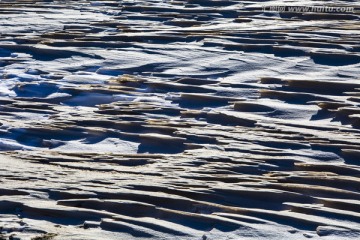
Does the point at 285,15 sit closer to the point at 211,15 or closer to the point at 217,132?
the point at 211,15

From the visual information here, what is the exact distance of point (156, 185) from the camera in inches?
188

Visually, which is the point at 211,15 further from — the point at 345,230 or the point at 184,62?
the point at 345,230

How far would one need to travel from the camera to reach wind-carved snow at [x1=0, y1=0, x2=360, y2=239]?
4.46 meters

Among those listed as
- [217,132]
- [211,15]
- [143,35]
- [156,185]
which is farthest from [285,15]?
[156,185]

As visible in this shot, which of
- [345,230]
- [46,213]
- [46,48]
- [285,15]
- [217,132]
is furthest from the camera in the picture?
[285,15]

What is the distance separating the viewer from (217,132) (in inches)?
215

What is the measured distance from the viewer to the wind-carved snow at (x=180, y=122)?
4.46 metres

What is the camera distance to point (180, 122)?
5660 mm

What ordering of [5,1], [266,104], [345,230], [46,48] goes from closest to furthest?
[345,230] → [266,104] → [46,48] → [5,1]

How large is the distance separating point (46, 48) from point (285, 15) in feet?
6.46

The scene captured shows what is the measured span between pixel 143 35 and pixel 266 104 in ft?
6.07

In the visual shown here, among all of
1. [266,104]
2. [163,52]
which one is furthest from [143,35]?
[266,104]

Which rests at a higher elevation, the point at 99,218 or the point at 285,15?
the point at 285,15

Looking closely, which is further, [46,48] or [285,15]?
[285,15]
